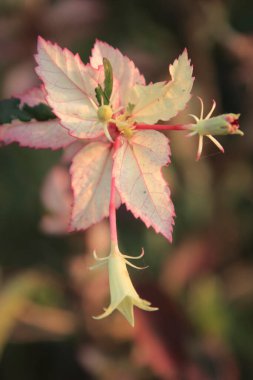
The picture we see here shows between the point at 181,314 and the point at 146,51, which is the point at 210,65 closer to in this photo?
the point at 146,51

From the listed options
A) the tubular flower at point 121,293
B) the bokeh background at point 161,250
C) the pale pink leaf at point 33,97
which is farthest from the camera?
the bokeh background at point 161,250

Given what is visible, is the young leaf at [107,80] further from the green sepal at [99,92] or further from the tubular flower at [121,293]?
the tubular flower at [121,293]

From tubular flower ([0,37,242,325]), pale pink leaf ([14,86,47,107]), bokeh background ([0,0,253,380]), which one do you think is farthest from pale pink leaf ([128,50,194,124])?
bokeh background ([0,0,253,380])

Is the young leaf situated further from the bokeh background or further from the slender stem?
the bokeh background

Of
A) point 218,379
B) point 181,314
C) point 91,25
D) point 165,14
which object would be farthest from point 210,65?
point 218,379

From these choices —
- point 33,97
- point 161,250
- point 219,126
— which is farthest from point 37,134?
point 161,250

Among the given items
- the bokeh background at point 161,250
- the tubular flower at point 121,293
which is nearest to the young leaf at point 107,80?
the tubular flower at point 121,293

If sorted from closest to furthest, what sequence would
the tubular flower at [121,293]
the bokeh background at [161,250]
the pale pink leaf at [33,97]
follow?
the tubular flower at [121,293] → the pale pink leaf at [33,97] → the bokeh background at [161,250]
